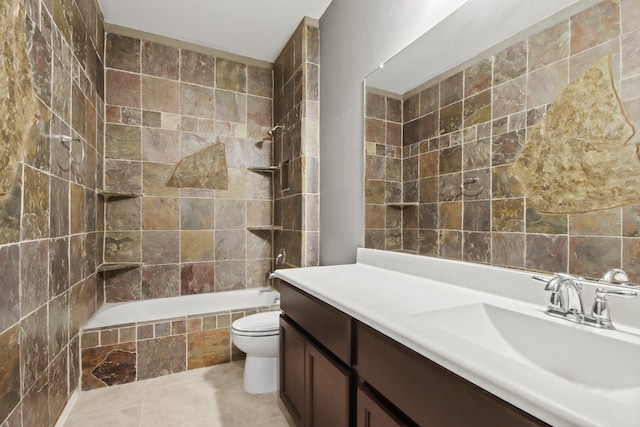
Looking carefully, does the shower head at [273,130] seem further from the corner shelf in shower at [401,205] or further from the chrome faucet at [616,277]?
the chrome faucet at [616,277]

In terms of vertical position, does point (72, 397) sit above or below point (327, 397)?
below

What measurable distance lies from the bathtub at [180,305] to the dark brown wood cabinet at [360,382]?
1.15 m

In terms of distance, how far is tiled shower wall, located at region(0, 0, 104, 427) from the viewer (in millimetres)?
1120

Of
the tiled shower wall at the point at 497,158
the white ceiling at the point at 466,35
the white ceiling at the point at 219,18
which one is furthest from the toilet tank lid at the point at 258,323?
the white ceiling at the point at 219,18

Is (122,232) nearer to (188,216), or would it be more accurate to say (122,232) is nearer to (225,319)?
(188,216)

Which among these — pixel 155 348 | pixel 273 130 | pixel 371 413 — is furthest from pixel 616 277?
pixel 273 130

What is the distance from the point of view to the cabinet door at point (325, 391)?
3.40ft

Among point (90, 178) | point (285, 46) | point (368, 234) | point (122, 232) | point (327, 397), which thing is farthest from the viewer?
point (285, 46)

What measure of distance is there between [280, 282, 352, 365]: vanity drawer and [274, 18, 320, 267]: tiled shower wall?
84 cm

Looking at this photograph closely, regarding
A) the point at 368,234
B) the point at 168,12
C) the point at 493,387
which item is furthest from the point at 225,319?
the point at 168,12

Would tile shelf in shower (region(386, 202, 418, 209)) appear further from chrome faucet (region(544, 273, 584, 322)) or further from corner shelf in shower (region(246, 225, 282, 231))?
corner shelf in shower (region(246, 225, 282, 231))

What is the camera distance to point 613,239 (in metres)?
0.82

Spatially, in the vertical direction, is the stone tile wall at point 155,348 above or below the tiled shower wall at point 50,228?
below

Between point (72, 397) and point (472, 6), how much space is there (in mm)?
2944
